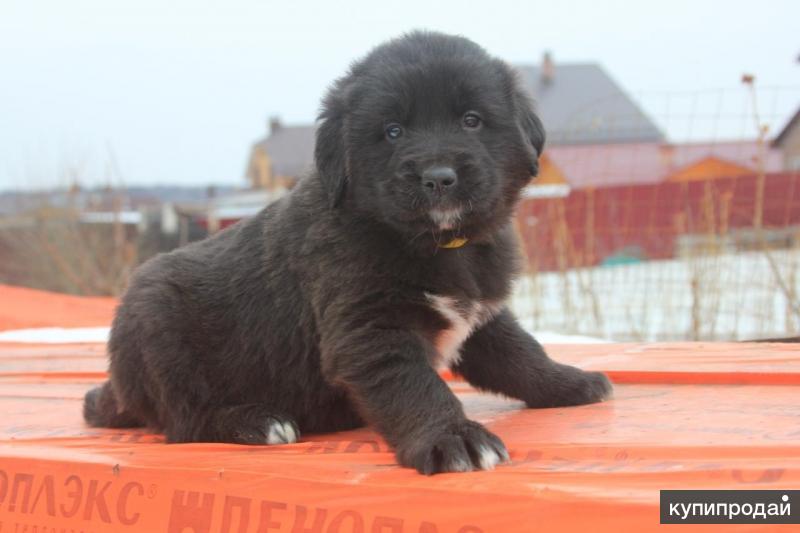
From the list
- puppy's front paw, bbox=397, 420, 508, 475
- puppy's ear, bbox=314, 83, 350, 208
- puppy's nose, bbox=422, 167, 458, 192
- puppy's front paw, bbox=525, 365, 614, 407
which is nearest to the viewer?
puppy's front paw, bbox=397, 420, 508, 475

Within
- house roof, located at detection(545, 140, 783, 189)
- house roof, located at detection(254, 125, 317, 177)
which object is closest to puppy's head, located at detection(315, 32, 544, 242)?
house roof, located at detection(545, 140, 783, 189)

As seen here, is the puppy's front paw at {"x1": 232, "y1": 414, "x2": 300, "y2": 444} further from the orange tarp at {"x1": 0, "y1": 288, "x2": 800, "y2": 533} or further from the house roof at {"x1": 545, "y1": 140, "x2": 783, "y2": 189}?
the house roof at {"x1": 545, "y1": 140, "x2": 783, "y2": 189}

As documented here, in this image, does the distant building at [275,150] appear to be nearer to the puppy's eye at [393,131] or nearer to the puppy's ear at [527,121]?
the puppy's ear at [527,121]

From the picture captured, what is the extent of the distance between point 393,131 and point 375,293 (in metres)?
0.49

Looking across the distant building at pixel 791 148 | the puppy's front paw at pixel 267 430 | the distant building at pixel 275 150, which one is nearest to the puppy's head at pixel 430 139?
the puppy's front paw at pixel 267 430

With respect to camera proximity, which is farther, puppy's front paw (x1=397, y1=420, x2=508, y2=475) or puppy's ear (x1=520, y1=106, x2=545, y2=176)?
puppy's ear (x1=520, y1=106, x2=545, y2=176)

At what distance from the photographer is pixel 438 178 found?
8.04 ft

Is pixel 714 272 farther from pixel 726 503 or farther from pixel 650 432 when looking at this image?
pixel 726 503

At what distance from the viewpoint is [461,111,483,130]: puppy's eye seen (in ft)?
8.71

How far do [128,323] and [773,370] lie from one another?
2.41 meters

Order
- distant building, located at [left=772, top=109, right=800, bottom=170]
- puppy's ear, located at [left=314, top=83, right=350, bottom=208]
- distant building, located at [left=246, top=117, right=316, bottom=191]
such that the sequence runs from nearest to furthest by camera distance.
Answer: puppy's ear, located at [left=314, top=83, right=350, bottom=208]
distant building, located at [left=772, top=109, right=800, bottom=170]
distant building, located at [left=246, top=117, right=316, bottom=191]

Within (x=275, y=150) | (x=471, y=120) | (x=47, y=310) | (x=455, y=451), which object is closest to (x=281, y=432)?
(x=455, y=451)

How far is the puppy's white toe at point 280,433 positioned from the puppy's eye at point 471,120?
3.68 ft

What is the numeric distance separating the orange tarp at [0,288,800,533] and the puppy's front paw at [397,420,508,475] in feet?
0.14
